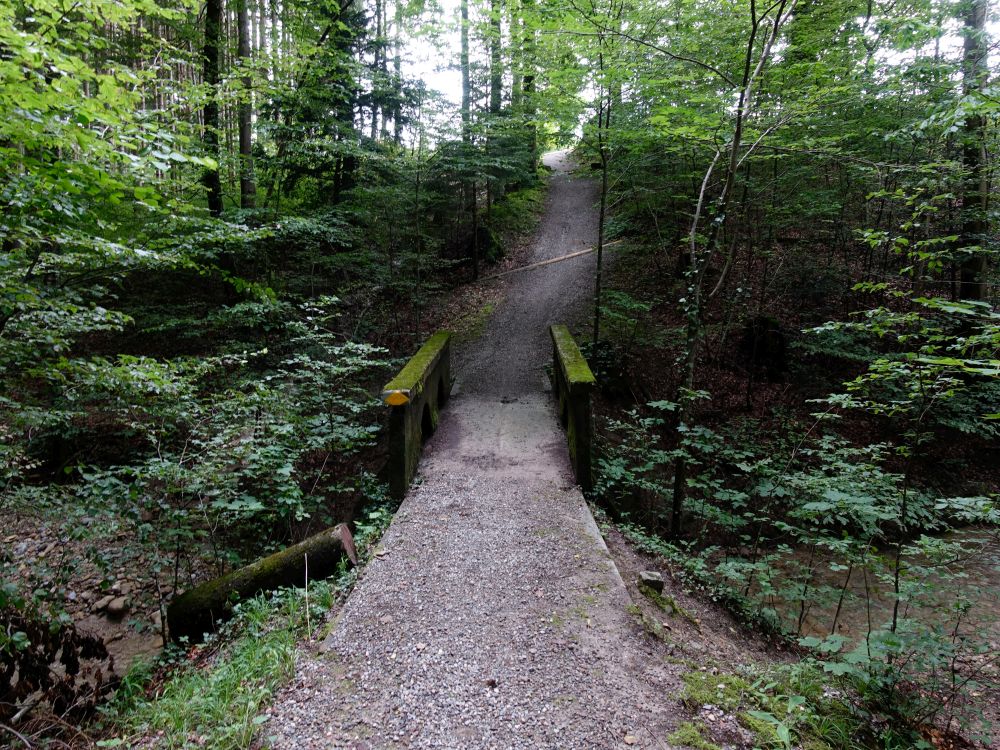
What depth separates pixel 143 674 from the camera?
11.3 feet

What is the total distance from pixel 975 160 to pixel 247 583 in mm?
10686

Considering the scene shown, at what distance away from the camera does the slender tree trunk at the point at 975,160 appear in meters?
5.54

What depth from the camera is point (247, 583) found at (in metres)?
3.72

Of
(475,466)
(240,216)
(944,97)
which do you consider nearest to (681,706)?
(475,466)

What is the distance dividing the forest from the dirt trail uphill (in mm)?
298

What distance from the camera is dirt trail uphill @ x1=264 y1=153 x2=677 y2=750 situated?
208 centimetres

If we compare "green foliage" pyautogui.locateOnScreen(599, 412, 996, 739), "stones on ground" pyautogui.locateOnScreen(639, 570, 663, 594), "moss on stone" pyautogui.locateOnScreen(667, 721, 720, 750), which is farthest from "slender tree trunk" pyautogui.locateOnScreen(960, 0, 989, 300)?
"moss on stone" pyautogui.locateOnScreen(667, 721, 720, 750)

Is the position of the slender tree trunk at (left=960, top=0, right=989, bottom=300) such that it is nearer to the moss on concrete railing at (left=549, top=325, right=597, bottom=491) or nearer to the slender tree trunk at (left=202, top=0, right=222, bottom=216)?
the moss on concrete railing at (left=549, top=325, right=597, bottom=491)

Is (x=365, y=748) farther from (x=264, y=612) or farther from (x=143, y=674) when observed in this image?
(x=143, y=674)

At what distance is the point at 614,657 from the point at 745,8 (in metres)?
8.25

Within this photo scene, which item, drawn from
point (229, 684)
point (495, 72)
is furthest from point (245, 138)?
point (229, 684)

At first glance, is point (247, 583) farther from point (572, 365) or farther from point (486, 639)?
point (572, 365)

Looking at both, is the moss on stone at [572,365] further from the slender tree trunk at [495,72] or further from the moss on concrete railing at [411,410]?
the slender tree trunk at [495,72]

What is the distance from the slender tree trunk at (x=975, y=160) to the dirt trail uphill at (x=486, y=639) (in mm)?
5638
